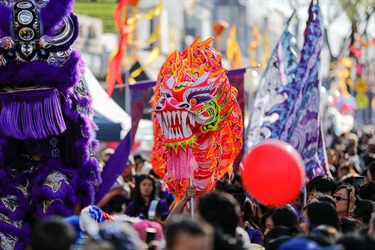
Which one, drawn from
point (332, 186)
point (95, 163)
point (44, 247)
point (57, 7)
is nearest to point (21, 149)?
point (95, 163)

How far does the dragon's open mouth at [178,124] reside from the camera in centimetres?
818

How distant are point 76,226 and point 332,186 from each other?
2767mm

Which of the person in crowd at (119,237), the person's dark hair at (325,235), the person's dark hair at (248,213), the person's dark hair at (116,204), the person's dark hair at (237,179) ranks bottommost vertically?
the person's dark hair at (116,204)

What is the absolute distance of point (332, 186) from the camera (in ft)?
28.3

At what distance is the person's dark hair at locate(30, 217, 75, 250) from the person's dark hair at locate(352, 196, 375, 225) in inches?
136

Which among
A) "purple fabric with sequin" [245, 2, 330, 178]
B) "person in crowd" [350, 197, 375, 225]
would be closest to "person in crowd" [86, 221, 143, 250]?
"person in crowd" [350, 197, 375, 225]

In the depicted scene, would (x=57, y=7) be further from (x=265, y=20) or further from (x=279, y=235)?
(x=265, y=20)

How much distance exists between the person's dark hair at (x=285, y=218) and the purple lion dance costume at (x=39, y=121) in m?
1.68

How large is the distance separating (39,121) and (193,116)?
1177mm

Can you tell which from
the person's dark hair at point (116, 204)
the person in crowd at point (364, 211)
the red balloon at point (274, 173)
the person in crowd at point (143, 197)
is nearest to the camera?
the red balloon at point (274, 173)

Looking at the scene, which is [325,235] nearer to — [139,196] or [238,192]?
[238,192]

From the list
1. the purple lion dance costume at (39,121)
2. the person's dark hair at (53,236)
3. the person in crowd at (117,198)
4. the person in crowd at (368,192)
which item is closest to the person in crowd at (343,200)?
the person in crowd at (368,192)

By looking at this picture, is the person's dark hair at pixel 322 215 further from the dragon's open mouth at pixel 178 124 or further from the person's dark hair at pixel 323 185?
the person's dark hair at pixel 323 185

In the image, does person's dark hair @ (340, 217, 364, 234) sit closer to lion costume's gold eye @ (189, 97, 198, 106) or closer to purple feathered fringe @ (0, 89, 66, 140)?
lion costume's gold eye @ (189, 97, 198, 106)
